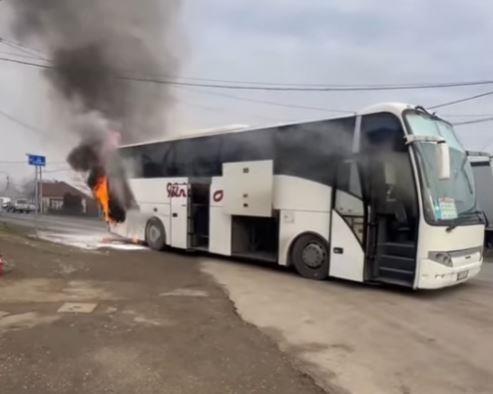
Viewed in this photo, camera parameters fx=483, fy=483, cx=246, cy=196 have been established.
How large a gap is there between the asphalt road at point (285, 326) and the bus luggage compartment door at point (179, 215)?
8.43 feet

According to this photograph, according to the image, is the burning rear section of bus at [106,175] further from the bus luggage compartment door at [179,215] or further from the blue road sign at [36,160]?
the bus luggage compartment door at [179,215]

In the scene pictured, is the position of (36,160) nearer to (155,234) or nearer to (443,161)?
(155,234)

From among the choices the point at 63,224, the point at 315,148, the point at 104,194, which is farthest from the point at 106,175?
the point at 63,224

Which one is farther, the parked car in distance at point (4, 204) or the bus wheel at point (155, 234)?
the parked car in distance at point (4, 204)

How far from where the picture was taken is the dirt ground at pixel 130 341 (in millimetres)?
3738

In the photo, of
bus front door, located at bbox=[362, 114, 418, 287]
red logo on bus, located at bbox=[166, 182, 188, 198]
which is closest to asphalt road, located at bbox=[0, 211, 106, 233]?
red logo on bus, located at bbox=[166, 182, 188, 198]

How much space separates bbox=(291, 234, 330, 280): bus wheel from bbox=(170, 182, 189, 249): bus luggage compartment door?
3.58 meters

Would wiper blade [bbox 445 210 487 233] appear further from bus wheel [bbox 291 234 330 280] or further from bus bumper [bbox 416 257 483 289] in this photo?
bus wheel [bbox 291 234 330 280]

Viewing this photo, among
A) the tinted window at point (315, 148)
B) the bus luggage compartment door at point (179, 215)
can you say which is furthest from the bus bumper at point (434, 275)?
the bus luggage compartment door at point (179, 215)

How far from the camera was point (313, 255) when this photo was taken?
8719mm

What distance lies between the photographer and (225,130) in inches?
425

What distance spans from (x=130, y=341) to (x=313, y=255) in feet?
15.2

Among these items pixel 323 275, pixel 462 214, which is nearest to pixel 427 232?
pixel 462 214

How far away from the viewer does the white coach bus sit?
721 centimetres
